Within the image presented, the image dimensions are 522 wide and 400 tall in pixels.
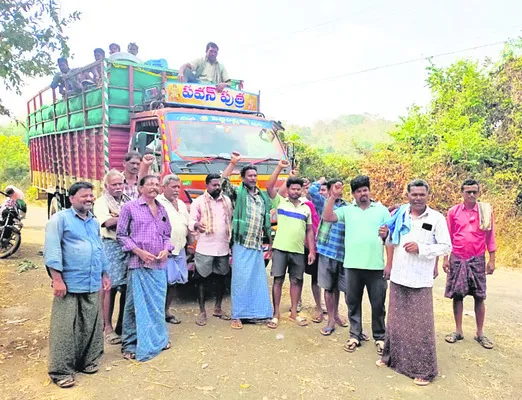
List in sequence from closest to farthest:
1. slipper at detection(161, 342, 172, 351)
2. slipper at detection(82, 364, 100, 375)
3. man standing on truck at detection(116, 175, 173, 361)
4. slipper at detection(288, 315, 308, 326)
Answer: slipper at detection(82, 364, 100, 375) < man standing on truck at detection(116, 175, 173, 361) < slipper at detection(161, 342, 172, 351) < slipper at detection(288, 315, 308, 326)

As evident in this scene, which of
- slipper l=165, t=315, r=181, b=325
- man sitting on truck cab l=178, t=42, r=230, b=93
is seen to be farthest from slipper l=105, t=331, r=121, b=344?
man sitting on truck cab l=178, t=42, r=230, b=93

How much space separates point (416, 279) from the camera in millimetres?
3381

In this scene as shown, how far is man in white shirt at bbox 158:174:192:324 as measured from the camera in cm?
429

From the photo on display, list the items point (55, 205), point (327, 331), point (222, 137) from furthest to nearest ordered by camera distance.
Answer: point (55, 205)
point (222, 137)
point (327, 331)

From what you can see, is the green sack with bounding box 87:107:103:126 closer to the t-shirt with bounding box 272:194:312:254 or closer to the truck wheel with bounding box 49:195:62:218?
the truck wheel with bounding box 49:195:62:218

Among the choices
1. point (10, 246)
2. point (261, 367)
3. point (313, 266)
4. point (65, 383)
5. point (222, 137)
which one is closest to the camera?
point (65, 383)

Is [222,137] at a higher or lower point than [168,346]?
higher

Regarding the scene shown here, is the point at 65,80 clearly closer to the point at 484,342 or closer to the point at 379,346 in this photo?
the point at 379,346

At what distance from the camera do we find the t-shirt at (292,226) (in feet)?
14.6

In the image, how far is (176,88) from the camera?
225 inches

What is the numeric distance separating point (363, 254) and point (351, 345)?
2.77ft

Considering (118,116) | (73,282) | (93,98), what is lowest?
(73,282)

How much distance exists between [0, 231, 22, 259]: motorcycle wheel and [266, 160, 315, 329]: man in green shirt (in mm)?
5593

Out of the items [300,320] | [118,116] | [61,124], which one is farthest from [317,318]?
[61,124]
